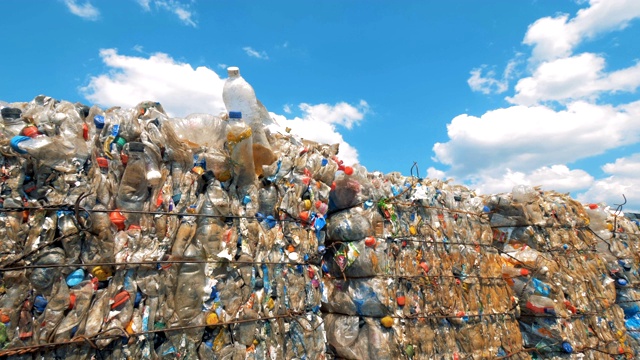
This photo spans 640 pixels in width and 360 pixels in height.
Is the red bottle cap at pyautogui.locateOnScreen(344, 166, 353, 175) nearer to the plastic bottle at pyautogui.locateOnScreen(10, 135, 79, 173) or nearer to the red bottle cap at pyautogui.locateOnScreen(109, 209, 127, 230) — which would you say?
the red bottle cap at pyautogui.locateOnScreen(109, 209, 127, 230)

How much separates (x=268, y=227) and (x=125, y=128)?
45.3 inches

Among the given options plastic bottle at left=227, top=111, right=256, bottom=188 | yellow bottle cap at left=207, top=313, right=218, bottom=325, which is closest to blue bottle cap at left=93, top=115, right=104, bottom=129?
plastic bottle at left=227, top=111, right=256, bottom=188

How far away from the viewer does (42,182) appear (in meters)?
2.20

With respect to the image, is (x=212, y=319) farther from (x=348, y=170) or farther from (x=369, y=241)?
(x=348, y=170)

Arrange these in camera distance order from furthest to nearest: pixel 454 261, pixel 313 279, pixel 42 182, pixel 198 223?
pixel 454 261 < pixel 313 279 < pixel 198 223 < pixel 42 182

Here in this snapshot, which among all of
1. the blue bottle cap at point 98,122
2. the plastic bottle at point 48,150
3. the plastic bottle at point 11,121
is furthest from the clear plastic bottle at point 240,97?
the plastic bottle at point 11,121

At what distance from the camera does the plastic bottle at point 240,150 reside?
2730 millimetres

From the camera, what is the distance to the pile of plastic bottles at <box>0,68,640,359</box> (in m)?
2.14

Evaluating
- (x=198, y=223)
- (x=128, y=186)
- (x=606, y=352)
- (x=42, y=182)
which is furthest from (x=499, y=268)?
(x=42, y=182)

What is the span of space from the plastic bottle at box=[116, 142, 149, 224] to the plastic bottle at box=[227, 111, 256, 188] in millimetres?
582

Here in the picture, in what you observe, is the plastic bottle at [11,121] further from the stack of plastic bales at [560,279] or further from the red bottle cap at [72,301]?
the stack of plastic bales at [560,279]

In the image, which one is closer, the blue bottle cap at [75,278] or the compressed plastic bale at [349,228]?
the blue bottle cap at [75,278]

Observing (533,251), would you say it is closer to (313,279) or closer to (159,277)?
(313,279)

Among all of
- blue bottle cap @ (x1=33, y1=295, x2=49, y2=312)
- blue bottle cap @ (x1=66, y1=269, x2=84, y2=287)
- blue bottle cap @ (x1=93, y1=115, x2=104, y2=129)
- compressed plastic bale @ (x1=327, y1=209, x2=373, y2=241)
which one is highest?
blue bottle cap @ (x1=93, y1=115, x2=104, y2=129)
